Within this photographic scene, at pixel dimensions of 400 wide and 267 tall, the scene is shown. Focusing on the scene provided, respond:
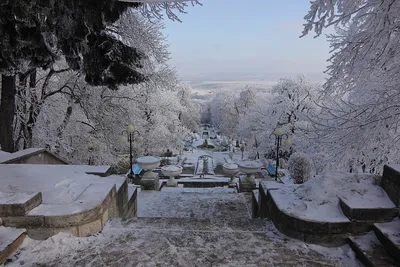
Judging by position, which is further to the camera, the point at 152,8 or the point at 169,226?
the point at 152,8

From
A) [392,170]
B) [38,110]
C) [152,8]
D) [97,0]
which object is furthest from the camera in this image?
[38,110]

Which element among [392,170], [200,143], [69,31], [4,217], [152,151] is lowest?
[200,143]

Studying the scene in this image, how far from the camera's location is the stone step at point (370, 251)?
2.56 metres

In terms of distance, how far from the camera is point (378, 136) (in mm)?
5281

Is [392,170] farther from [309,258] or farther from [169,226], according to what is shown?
[169,226]

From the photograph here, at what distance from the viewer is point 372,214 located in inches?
122

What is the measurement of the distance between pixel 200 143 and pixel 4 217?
47.1 meters

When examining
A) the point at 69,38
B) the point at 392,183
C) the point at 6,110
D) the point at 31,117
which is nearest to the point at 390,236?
the point at 392,183

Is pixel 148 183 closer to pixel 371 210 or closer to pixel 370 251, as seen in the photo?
pixel 371 210

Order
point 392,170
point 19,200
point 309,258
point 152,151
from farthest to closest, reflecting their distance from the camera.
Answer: point 152,151, point 392,170, point 19,200, point 309,258

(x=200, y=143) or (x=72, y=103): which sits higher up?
(x=72, y=103)

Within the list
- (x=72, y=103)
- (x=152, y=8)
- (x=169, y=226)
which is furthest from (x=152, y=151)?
(x=169, y=226)

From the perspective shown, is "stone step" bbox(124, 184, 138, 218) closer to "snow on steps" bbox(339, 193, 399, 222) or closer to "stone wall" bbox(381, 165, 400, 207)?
"snow on steps" bbox(339, 193, 399, 222)

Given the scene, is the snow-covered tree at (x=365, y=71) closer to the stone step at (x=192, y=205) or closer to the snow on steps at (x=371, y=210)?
the snow on steps at (x=371, y=210)
